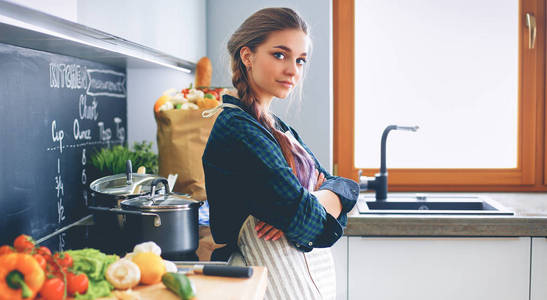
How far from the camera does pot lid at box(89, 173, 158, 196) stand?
1.57 meters

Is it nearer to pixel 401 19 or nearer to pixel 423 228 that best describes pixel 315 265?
pixel 423 228

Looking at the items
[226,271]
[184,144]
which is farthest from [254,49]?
[184,144]

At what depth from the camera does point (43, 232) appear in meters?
1.64

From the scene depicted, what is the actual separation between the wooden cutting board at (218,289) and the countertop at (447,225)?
96 centimetres

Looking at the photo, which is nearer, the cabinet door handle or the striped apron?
the striped apron

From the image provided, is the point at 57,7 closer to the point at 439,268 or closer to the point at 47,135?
the point at 47,135

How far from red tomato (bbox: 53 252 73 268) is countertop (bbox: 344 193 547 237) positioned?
47.6 inches

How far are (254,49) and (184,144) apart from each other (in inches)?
27.6

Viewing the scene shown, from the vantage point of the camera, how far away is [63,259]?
0.95 metres

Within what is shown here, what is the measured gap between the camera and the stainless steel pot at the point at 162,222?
4.59 feet

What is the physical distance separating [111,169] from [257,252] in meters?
0.84

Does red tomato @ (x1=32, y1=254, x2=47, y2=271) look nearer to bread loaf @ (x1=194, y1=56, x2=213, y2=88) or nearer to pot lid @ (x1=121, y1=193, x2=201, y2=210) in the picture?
pot lid @ (x1=121, y1=193, x2=201, y2=210)

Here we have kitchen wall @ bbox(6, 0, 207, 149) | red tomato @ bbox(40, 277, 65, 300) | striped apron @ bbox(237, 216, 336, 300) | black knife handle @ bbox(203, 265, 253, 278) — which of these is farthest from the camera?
striped apron @ bbox(237, 216, 336, 300)

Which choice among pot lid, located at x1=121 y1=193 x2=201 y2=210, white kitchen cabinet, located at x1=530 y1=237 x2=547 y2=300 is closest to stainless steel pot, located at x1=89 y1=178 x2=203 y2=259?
pot lid, located at x1=121 y1=193 x2=201 y2=210
